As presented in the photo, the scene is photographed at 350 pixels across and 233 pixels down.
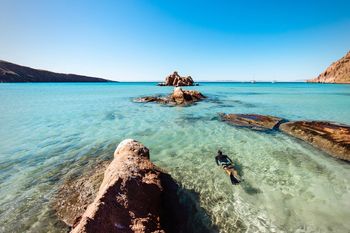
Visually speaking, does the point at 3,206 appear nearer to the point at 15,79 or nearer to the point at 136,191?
the point at 136,191

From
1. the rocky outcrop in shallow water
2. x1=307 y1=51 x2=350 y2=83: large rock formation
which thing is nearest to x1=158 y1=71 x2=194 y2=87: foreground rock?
the rocky outcrop in shallow water

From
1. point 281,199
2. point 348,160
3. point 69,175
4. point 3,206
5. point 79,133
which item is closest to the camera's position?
point 3,206

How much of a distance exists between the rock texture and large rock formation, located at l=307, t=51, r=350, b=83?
15838 cm

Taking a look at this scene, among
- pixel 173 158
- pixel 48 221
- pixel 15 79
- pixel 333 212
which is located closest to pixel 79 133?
pixel 173 158

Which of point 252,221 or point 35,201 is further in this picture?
point 35,201

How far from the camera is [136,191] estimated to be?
491 centimetres

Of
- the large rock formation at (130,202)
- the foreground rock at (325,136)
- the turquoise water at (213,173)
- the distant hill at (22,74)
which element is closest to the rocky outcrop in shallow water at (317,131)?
the foreground rock at (325,136)

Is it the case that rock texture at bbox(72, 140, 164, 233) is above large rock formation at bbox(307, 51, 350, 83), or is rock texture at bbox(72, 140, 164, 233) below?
below

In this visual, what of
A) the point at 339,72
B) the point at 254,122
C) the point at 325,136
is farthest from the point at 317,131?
the point at 339,72

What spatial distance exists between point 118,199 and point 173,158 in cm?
493

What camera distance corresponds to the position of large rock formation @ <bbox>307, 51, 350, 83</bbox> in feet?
410

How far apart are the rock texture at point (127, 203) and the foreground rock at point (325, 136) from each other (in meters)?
9.39

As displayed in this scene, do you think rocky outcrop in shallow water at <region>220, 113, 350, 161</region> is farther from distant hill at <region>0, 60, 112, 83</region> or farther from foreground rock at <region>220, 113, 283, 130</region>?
distant hill at <region>0, 60, 112, 83</region>

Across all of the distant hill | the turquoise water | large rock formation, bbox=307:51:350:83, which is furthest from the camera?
the distant hill
